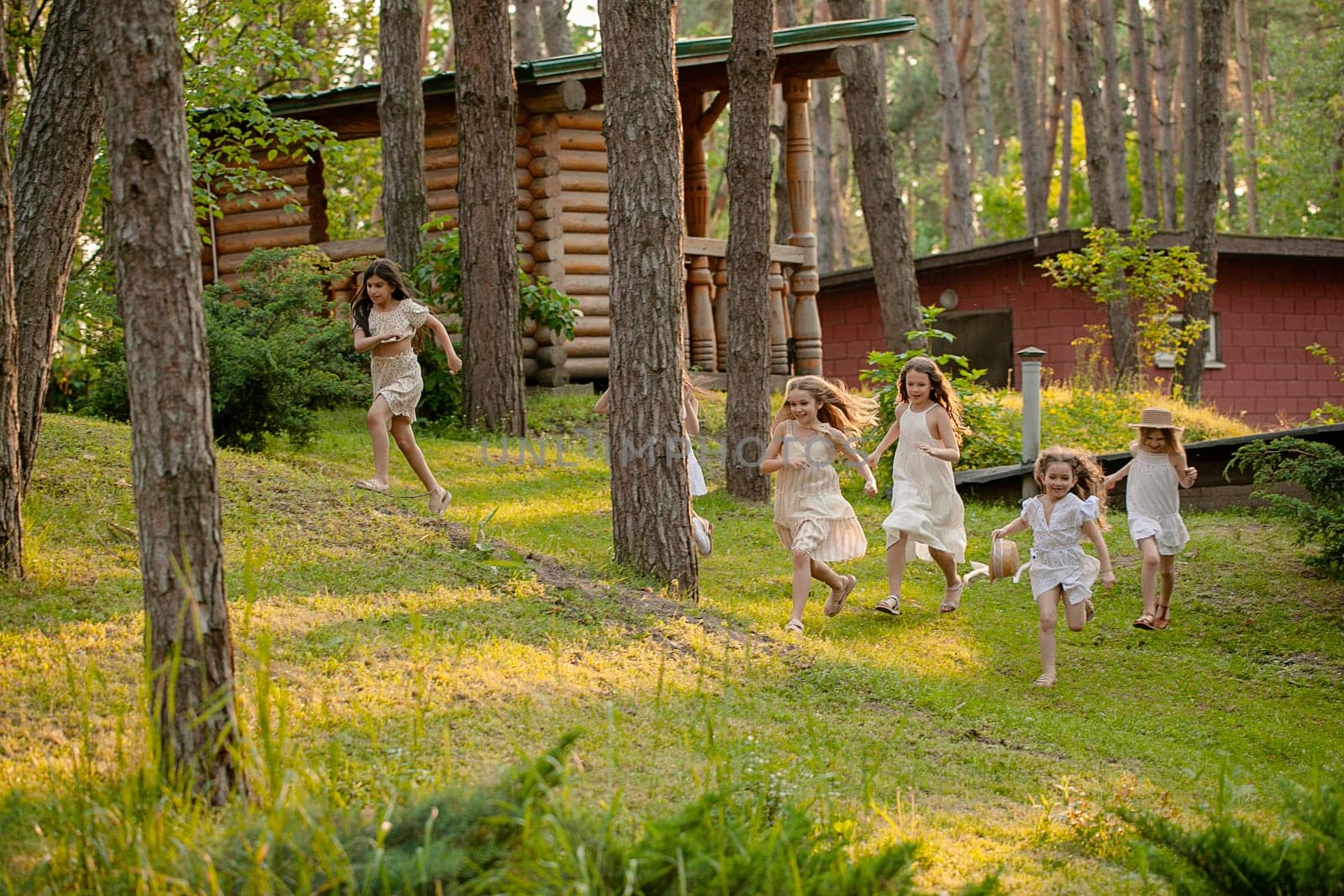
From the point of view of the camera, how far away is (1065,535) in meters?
8.49

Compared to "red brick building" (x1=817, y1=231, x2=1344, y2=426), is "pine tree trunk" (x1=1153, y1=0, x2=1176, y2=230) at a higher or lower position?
higher

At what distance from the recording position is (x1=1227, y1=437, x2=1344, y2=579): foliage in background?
9.63 metres

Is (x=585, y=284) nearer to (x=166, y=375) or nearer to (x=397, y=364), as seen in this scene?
(x=397, y=364)

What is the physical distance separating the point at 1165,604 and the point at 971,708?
3.12 m

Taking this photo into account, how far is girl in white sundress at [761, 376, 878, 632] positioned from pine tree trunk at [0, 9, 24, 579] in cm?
437

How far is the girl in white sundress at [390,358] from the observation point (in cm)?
993

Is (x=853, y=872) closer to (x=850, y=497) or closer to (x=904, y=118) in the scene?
(x=850, y=497)

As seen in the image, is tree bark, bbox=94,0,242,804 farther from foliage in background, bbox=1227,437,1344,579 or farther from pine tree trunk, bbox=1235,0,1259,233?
pine tree trunk, bbox=1235,0,1259,233

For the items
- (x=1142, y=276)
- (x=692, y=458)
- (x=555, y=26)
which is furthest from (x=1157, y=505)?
(x=555, y=26)

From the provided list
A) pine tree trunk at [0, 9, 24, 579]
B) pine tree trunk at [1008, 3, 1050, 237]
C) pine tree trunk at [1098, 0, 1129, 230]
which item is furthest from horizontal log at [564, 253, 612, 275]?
pine tree trunk at [1008, 3, 1050, 237]

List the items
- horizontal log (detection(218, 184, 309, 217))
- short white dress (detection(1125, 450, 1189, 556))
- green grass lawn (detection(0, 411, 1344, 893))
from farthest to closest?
horizontal log (detection(218, 184, 309, 217)) → short white dress (detection(1125, 450, 1189, 556)) → green grass lawn (detection(0, 411, 1344, 893))

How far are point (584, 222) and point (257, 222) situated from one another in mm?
5069

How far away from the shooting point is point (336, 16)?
26.3 meters

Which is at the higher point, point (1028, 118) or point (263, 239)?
point (1028, 118)
